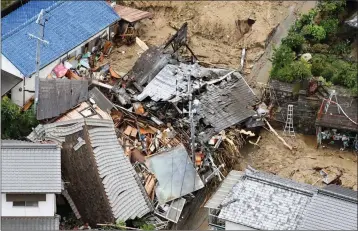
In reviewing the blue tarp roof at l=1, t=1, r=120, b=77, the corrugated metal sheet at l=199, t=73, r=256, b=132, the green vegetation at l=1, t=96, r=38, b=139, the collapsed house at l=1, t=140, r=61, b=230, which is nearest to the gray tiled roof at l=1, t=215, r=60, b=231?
the collapsed house at l=1, t=140, r=61, b=230

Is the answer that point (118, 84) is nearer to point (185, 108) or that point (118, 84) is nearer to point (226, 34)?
point (185, 108)

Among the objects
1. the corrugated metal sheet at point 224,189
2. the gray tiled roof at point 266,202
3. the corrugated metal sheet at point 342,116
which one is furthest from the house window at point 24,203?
the corrugated metal sheet at point 342,116

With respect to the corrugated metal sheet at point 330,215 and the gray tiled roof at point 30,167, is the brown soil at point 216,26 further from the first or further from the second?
the corrugated metal sheet at point 330,215

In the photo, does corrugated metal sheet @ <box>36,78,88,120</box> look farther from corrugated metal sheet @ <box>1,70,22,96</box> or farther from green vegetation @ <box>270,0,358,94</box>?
green vegetation @ <box>270,0,358,94</box>

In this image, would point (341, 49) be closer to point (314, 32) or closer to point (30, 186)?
point (314, 32)

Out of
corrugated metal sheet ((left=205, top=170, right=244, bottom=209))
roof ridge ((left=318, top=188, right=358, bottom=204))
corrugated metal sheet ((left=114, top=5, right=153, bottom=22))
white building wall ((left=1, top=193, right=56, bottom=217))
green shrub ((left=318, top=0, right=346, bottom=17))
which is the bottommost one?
white building wall ((left=1, top=193, right=56, bottom=217))

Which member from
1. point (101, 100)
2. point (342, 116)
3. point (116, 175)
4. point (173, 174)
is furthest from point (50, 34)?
point (342, 116)
